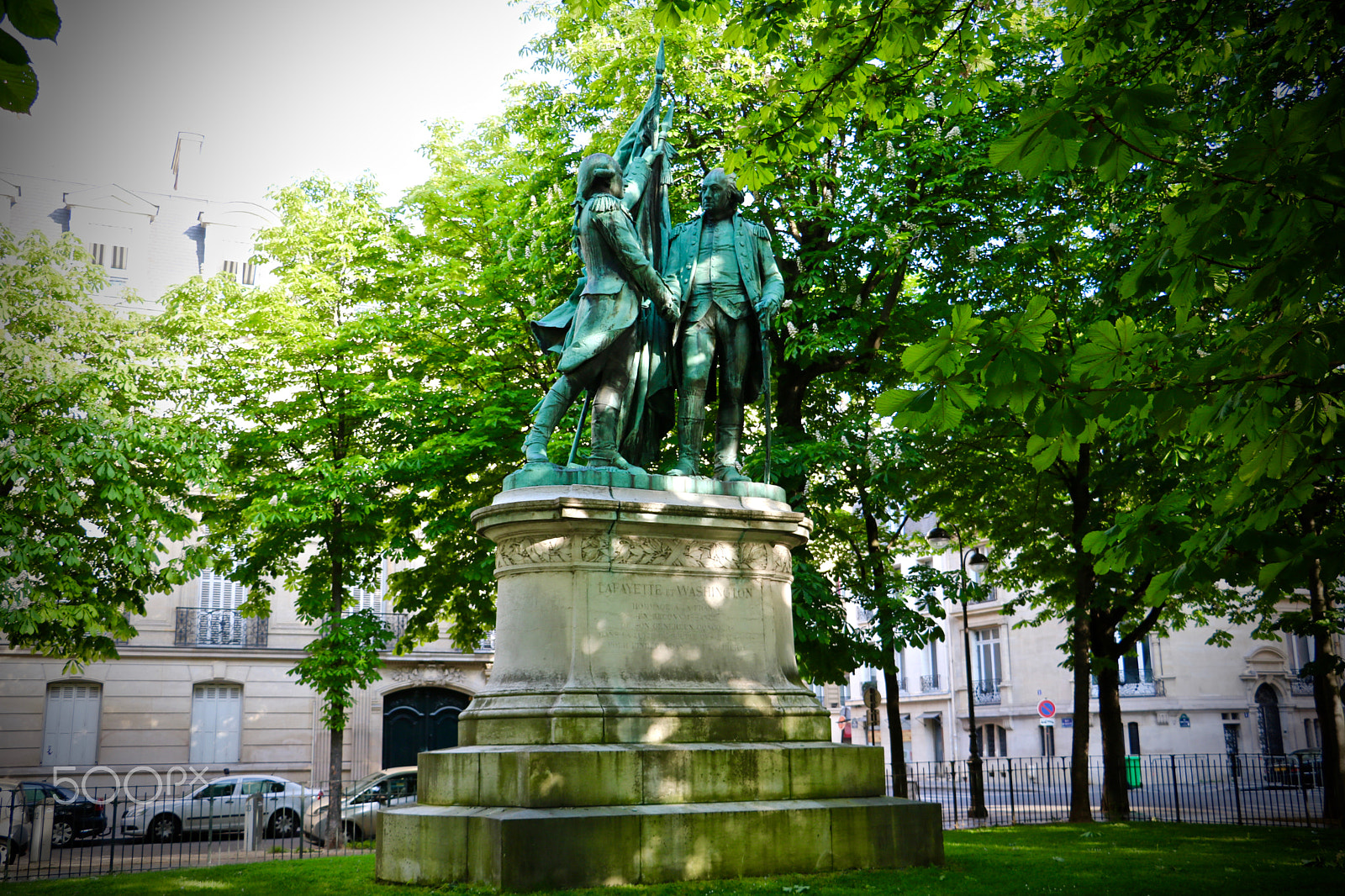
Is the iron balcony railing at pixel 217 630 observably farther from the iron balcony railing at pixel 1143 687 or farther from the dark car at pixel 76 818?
the iron balcony railing at pixel 1143 687

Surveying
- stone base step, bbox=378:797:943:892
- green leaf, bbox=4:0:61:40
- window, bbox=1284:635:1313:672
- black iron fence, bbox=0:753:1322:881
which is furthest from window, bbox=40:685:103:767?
window, bbox=1284:635:1313:672

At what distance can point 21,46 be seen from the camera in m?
2.82

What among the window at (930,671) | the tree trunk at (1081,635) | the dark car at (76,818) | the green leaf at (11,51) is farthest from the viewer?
the window at (930,671)

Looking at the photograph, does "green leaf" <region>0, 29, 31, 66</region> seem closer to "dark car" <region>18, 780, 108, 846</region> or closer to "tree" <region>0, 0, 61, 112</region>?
"tree" <region>0, 0, 61, 112</region>

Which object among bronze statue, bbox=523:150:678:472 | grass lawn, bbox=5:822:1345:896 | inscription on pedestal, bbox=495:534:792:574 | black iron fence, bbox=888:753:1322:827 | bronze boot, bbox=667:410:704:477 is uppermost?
bronze statue, bbox=523:150:678:472

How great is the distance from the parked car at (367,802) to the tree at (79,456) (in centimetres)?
487

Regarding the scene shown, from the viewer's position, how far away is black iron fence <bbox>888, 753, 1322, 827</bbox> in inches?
829

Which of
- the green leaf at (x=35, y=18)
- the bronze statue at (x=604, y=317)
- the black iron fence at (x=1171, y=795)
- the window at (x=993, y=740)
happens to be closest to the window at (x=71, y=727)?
the black iron fence at (x=1171, y=795)

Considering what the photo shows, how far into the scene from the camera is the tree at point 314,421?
1938 centimetres

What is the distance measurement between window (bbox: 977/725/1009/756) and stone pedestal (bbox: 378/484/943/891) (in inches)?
1646

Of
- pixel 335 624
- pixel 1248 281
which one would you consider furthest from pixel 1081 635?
pixel 1248 281

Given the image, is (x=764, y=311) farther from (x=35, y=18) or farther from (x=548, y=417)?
(x=35, y=18)

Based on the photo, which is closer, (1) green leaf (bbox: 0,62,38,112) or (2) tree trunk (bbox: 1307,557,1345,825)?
(1) green leaf (bbox: 0,62,38,112)

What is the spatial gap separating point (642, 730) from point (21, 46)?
6.01 meters
